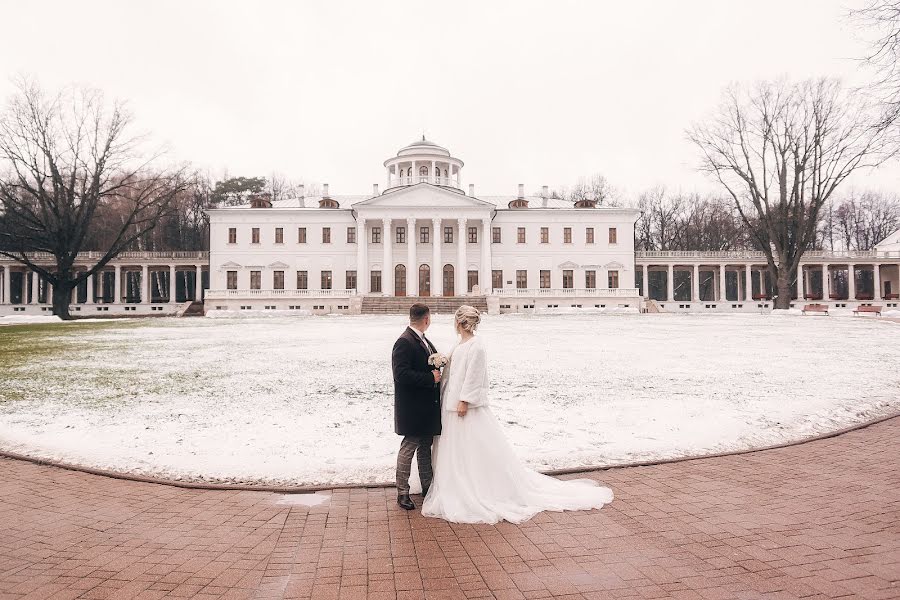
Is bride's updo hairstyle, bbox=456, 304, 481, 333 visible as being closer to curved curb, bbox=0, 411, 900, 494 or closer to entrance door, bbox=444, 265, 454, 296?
curved curb, bbox=0, 411, 900, 494

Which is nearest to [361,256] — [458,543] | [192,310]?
[192,310]

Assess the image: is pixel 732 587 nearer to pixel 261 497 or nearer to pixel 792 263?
pixel 261 497

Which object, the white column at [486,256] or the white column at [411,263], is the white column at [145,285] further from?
the white column at [486,256]

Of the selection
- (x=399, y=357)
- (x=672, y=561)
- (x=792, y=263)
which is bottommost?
(x=672, y=561)

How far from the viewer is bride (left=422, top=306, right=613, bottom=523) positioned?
4938 mm

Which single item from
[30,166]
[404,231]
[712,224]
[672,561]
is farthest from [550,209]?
[672,561]

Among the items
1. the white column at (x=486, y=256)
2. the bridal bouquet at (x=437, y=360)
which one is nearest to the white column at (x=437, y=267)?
the white column at (x=486, y=256)

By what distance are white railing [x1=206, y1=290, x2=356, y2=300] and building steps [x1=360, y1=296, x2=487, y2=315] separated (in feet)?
12.1

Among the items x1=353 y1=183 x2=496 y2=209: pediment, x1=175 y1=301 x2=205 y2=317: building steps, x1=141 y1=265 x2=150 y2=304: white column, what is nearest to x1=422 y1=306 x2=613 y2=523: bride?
x1=353 y1=183 x2=496 y2=209: pediment

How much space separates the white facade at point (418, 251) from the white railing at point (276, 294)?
92 millimetres

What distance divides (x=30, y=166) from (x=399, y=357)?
137 ft

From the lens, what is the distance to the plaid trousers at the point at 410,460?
5.14 m

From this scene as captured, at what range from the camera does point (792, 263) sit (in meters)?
44.1

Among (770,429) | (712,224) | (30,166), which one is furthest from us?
(712,224)
